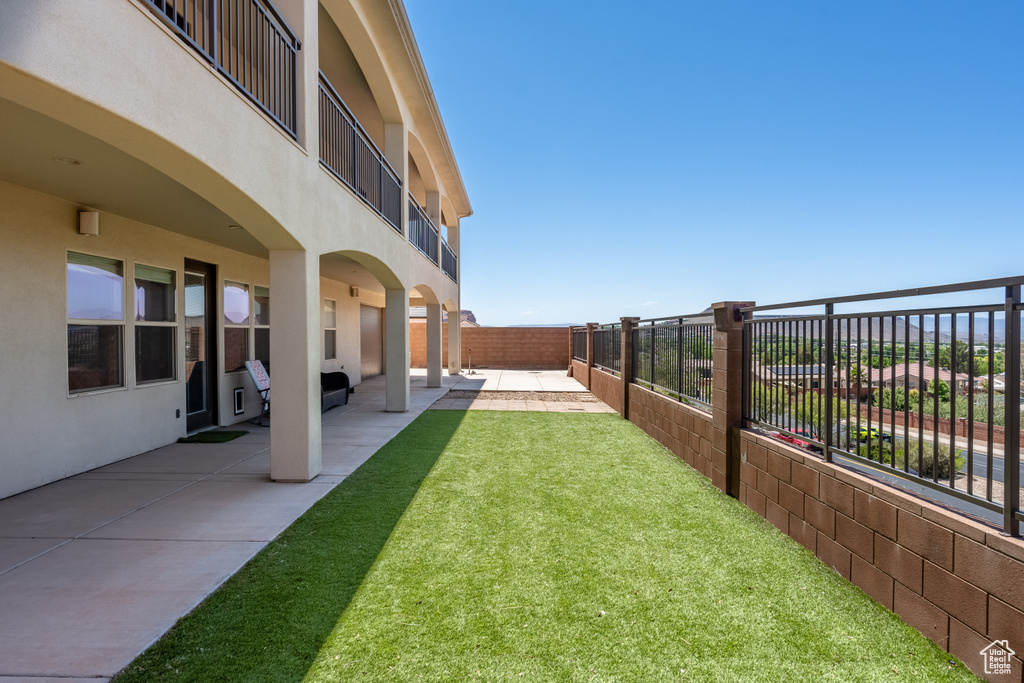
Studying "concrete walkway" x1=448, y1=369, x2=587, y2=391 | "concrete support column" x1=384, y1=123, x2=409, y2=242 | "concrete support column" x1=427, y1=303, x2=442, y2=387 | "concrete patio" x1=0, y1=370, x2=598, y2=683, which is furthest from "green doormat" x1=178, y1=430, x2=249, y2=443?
"concrete walkway" x1=448, y1=369, x2=587, y2=391

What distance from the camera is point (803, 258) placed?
5172 centimetres

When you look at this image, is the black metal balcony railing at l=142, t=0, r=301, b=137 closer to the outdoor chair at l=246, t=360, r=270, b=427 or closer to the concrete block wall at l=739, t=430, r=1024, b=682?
the outdoor chair at l=246, t=360, r=270, b=427

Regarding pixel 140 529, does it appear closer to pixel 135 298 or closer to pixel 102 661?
pixel 102 661

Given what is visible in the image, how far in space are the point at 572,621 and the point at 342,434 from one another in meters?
5.46

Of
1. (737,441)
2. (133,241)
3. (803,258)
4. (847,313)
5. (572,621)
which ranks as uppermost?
(803,258)

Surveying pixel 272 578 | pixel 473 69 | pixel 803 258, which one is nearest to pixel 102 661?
pixel 272 578

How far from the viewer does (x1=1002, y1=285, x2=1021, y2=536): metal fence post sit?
2.06 metres

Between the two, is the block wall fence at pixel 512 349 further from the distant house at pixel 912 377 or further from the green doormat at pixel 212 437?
the distant house at pixel 912 377

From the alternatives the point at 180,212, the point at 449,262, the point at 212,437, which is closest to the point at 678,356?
the point at 180,212

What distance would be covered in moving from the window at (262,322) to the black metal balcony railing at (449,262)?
6.72 m

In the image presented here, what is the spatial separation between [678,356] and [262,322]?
710 centimetres

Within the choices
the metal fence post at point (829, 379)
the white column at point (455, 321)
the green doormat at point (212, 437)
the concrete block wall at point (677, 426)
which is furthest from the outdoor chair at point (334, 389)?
the metal fence post at point (829, 379)

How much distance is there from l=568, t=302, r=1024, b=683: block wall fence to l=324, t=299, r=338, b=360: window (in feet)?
30.3

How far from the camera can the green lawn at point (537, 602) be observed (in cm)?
219
